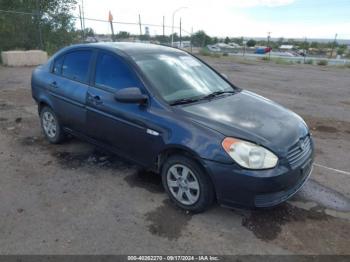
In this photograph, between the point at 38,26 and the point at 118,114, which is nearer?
the point at 118,114

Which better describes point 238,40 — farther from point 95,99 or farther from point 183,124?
point 183,124

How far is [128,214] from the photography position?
11.0 feet

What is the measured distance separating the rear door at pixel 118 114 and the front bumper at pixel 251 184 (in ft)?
2.65

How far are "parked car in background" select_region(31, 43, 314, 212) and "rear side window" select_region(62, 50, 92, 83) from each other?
15 mm

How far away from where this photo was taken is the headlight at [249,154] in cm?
294

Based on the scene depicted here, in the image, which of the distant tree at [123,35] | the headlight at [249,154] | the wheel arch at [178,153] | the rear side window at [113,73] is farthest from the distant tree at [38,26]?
the headlight at [249,154]

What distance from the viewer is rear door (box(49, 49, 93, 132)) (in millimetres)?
4379

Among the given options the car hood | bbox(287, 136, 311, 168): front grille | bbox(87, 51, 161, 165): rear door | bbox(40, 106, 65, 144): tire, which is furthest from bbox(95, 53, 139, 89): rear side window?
bbox(287, 136, 311, 168): front grille

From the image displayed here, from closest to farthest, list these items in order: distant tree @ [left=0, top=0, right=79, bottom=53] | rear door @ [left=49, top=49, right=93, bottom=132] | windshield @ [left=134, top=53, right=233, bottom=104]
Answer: windshield @ [left=134, top=53, right=233, bottom=104] < rear door @ [left=49, top=49, right=93, bottom=132] < distant tree @ [left=0, top=0, right=79, bottom=53]

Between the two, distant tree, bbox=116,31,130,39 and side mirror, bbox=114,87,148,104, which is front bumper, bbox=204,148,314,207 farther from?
distant tree, bbox=116,31,130,39

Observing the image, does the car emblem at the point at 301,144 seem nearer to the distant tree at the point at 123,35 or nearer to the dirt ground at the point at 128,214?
Answer: the dirt ground at the point at 128,214

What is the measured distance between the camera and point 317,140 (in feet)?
18.7

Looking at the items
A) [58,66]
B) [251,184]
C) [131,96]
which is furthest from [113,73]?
[251,184]

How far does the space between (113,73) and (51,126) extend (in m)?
1.88
